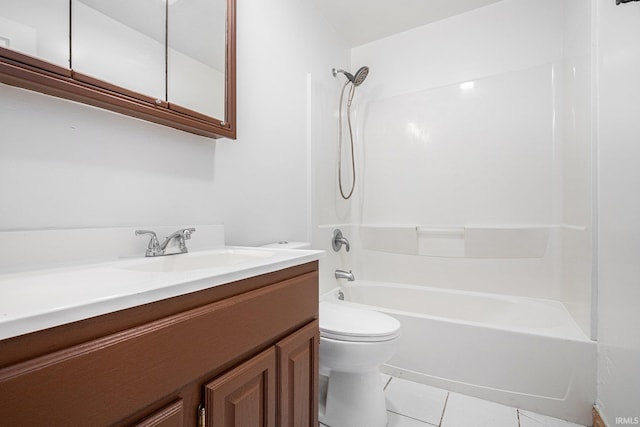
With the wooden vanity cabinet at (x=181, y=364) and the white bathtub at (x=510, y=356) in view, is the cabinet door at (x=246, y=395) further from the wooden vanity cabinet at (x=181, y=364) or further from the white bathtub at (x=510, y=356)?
the white bathtub at (x=510, y=356)

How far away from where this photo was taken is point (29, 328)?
0.38 meters

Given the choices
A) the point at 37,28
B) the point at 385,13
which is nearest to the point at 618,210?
the point at 385,13

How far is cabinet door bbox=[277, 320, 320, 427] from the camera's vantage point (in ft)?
2.70

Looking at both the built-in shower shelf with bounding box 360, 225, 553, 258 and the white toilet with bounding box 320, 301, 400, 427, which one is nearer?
the white toilet with bounding box 320, 301, 400, 427

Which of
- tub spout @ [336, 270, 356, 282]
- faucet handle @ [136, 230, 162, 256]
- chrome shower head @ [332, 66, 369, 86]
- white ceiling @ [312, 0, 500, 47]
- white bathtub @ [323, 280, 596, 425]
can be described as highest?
white ceiling @ [312, 0, 500, 47]

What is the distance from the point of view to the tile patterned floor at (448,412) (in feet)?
4.42

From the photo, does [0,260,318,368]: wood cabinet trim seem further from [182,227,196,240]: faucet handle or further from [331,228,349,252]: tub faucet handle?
[331,228,349,252]: tub faucet handle

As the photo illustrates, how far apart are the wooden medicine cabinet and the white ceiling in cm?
110

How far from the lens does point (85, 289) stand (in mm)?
554

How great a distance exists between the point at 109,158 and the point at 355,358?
119cm

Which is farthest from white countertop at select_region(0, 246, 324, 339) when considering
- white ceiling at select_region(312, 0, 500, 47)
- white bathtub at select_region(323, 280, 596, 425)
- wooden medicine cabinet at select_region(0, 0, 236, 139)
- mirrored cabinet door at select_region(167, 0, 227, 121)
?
white ceiling at select_region(312, 0, 500, 47)


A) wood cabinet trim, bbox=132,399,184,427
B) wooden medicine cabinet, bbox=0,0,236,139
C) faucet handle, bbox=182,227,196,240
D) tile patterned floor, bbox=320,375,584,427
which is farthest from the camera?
tile patterned floor, bbox=320,375,584,427

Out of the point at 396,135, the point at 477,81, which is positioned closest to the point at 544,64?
the point at 477,81

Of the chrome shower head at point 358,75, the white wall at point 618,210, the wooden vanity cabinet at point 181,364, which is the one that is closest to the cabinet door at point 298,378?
the wooden vanity cabinet at point 181,364
